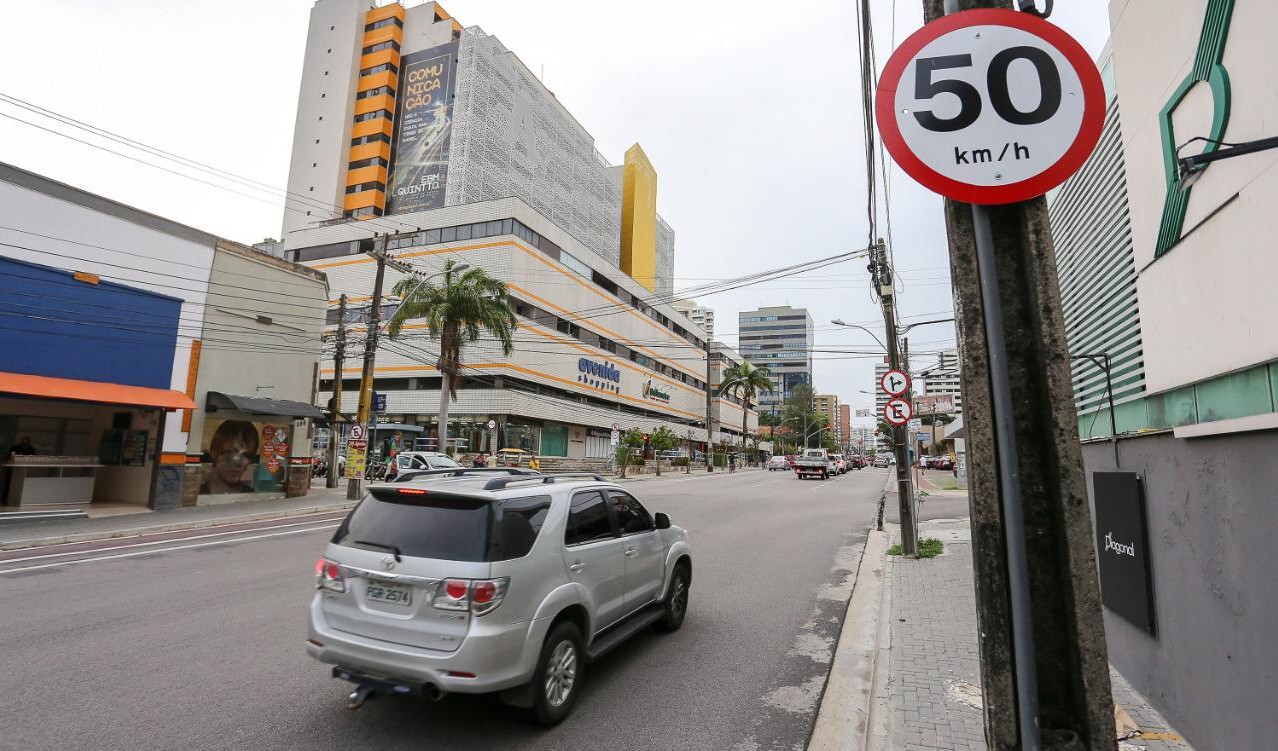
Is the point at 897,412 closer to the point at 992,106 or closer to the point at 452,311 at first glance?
the point at 992,106

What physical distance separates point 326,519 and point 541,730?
14848 mm

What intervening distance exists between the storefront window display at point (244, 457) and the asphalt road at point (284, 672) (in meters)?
10.5

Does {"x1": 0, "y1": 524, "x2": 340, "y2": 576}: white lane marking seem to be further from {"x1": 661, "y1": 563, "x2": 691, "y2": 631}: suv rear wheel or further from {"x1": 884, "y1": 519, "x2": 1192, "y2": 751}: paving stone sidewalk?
{"x1": 884, "y1": 519, "x2": 1192, "y2": 751}: paving stone sidewalk

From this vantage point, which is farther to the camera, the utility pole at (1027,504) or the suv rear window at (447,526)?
the suv rear window at (447,526)

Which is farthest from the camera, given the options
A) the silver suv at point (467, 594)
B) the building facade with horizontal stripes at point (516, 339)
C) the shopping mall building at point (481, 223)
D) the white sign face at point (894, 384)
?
the shopping mall building at point (481, 223)

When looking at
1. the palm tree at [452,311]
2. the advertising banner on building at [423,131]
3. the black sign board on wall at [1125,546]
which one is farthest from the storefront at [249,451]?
the advertising banner on building at [423,131]

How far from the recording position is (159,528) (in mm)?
14344

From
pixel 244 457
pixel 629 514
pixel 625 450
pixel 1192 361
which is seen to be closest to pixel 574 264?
pixel 625 450

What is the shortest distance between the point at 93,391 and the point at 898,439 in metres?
19.0

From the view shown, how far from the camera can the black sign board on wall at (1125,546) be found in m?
4.45

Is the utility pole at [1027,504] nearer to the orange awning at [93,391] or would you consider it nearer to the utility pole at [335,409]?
the orange awning at [93,391]

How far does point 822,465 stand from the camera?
40125 millimetres

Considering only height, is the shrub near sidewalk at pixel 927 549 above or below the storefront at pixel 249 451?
below

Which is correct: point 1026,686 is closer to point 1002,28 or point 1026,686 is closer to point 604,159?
point 1002,28
